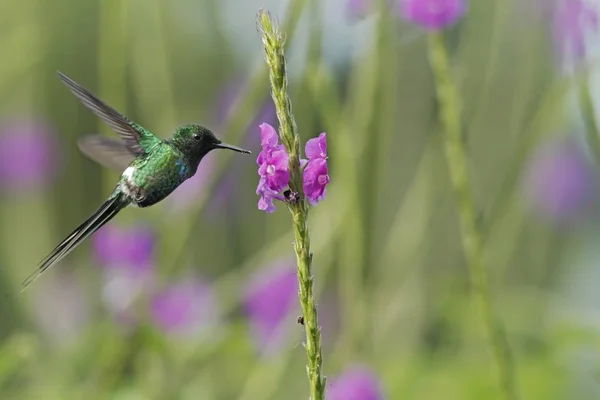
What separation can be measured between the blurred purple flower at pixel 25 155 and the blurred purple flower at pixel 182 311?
3.34 feet

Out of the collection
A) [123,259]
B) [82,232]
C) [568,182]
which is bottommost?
[82,232]

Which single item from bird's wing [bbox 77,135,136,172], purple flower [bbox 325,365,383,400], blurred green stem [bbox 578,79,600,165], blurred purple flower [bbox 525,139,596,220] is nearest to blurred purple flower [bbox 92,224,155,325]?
purple flower [bbox 325,365,383,400]

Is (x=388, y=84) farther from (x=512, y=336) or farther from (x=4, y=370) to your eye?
(x=512, y=336)

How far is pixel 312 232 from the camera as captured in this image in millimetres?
2104

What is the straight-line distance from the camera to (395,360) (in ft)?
9.69

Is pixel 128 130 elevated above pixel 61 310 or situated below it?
below

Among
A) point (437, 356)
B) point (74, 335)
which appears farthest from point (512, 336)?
point (74, 335)

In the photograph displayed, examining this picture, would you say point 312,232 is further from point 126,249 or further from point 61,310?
point 61,310

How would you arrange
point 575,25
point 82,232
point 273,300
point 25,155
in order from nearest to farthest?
point 82,232
point 575,25
point 273,300
point 25,155

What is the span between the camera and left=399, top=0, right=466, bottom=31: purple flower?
1.54 meters

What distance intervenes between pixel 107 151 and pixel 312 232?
99 cm

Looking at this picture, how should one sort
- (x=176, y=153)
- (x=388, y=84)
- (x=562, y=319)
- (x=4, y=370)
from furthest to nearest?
(x=562, y=319)
(x=388, y=84)
(x=4, y=370)
(x=176, y=153)

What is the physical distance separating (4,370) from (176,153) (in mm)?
499

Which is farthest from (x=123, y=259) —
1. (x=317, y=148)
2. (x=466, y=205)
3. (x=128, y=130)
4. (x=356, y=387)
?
(x=317, y=148)
